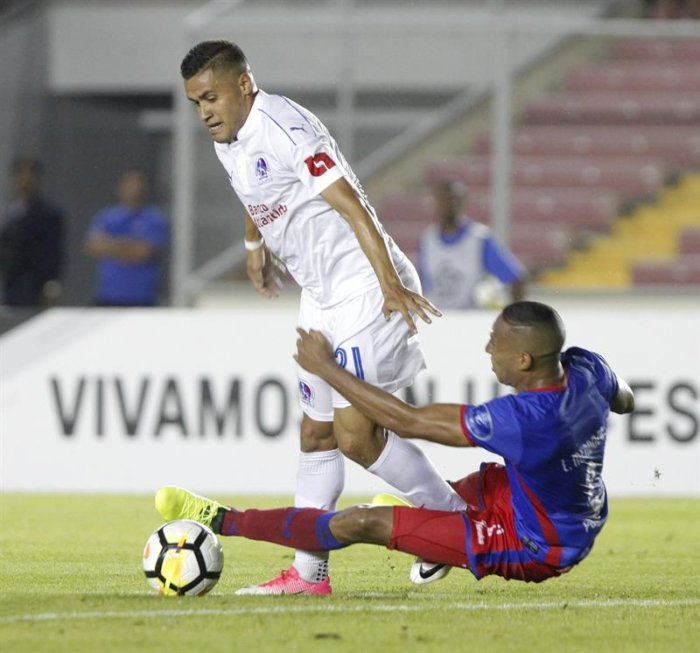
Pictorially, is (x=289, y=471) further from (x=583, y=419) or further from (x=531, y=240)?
(x=583, y=419)

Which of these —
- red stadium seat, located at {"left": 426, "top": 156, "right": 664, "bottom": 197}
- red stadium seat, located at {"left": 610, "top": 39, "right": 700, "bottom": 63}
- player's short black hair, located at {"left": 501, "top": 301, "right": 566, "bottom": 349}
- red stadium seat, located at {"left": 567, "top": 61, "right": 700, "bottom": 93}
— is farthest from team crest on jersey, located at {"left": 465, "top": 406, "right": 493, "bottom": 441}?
red stadium seat, located at {"left": 567, "top": 61, "right": 700, "bottom": 93}

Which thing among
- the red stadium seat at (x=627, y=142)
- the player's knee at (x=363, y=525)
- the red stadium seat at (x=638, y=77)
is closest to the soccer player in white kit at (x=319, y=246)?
the player's knee at (x=363, y=525)

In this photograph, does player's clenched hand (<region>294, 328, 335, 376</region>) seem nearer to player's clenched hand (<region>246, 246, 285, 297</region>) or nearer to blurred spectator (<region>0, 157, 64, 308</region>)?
player's clenched hand (<region>246, 246, 285, 297</region>)

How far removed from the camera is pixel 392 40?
12.9 metres

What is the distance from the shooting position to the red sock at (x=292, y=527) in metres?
6.05

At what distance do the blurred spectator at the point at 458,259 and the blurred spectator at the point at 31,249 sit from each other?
3.14 m

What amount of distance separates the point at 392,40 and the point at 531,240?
193 cm

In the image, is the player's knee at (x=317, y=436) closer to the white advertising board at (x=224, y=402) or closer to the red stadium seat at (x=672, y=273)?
the white advertising board at (x=224, y=402)

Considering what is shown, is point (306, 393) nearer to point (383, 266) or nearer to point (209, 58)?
point (383, 266)

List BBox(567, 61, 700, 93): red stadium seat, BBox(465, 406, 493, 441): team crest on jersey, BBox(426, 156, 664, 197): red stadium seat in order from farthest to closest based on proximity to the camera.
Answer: BBox(567, 61, 700, 93): red stadium seat < BBox(426, 156, 664, 197): red stadium seat < BBox(465, 406, 493, 441): team crest on jersey

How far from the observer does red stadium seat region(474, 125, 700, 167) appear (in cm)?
1313

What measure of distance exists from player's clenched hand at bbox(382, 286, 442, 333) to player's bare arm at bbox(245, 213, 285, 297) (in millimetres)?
1091

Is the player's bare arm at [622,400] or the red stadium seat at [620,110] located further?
the red stadium seat at [620,110]

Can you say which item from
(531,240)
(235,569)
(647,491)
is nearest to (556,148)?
(531,240)
